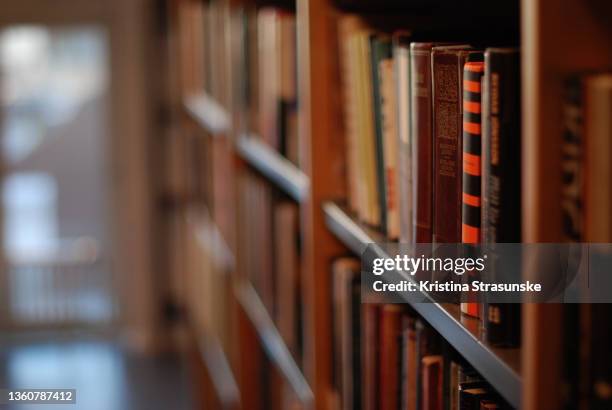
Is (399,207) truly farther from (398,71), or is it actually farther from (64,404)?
(64,404)

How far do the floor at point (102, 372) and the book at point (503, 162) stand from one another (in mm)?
3410

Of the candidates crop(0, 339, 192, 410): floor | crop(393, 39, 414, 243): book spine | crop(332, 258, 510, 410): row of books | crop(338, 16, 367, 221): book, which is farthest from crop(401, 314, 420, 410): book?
crop(0, 339, 192, 410): floor

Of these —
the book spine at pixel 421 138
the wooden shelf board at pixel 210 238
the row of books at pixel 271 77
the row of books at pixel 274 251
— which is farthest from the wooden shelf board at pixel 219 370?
the book spine at pixel 421 138

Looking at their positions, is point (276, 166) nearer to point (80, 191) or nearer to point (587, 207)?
point (587, 207)

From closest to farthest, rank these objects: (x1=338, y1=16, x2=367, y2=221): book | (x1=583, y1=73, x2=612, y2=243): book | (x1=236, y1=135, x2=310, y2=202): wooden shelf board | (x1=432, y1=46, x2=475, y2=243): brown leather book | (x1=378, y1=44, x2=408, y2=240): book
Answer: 1. (x1=583, y1=73, x2=612, y2=243): book
2. (x1=432, y1=46, x2=475, y2=243): brown leather book
3. (x1=378, y1=44, x2=408, y2=240): book
4. (x1=338, y1=16, x2=367, y2=221): book
5. (x1=236, y1=135, x2=310, y2=202): wooden shelf board

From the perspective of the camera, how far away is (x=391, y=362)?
125cm

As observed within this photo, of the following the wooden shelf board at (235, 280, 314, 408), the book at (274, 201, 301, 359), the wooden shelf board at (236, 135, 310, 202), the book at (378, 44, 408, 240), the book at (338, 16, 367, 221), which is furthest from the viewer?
the book at (274, 201, 301, 359)

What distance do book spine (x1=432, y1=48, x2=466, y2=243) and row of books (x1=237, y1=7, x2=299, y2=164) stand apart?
33.2 inches

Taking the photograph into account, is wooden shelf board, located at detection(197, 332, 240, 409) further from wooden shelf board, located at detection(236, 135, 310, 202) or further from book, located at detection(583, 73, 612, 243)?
book, located at detection(583, 73, 612, 243)

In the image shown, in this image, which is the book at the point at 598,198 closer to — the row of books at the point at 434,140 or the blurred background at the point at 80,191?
the row of books at the point at 434,140

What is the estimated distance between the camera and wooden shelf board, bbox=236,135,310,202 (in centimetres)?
169

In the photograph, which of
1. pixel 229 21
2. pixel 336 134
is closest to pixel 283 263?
pixel 336 134

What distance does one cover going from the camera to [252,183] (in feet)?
7.73

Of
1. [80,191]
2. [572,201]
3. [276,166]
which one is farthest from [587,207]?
[80,191]
